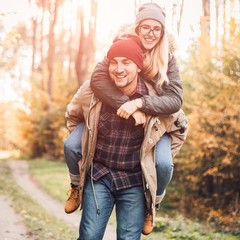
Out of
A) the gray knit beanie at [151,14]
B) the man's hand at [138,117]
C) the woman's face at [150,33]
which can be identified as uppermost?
the gray knit beanie at [151,14]

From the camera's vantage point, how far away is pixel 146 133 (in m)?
2.62

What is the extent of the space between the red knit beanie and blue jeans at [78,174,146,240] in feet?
3.24

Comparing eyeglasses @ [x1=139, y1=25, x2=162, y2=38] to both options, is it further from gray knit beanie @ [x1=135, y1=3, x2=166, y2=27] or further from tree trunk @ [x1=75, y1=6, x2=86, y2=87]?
tree trunk @ [x1=75, y1=6, x2=86, y2=87]

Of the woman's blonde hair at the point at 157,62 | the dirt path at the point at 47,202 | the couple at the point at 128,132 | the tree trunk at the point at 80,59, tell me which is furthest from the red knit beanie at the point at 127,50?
the tree trunk at the point at 80,59

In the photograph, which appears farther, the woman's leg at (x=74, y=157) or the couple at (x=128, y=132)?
the woman's leg at (x=74, y=157)

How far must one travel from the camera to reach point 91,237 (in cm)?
251

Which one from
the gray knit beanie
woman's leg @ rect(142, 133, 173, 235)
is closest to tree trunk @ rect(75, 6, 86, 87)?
the gray knit beanie

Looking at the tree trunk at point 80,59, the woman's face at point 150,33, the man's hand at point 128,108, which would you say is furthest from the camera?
the tree trunk at point 80,59

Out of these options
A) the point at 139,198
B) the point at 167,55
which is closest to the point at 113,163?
the point at 139,198

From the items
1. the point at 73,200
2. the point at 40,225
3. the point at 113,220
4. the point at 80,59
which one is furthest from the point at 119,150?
the point at 80,59

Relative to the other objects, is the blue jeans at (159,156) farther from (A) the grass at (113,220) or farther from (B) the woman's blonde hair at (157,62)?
(A) the grass at (113,220)

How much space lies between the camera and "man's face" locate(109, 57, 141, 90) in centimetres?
264

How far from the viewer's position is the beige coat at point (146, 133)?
2.61 m

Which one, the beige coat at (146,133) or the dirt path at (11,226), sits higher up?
the beige coat at (146,133)
